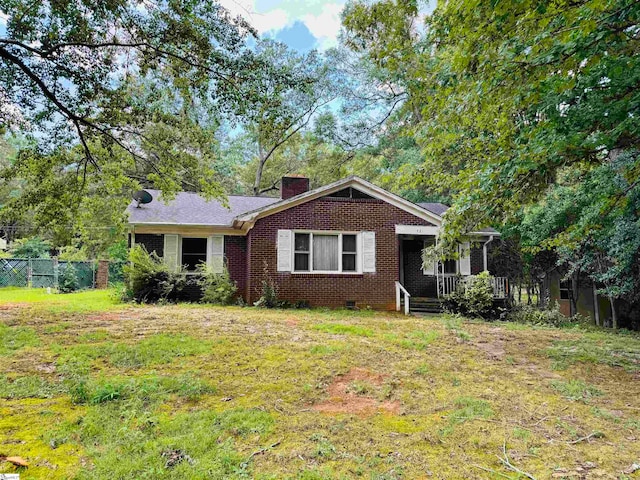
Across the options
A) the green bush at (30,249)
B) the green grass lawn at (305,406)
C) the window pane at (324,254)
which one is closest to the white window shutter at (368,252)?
the window pane at (324,254)

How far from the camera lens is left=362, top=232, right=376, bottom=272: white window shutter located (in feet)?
42.4

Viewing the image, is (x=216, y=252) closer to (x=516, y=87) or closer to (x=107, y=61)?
(x=107, y=61)

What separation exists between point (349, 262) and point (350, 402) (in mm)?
9059

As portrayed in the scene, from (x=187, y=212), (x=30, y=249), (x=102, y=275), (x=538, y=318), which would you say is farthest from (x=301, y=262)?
(x=30, y=249)

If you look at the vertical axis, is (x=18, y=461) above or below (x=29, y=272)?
below

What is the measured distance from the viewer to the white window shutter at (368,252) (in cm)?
1293

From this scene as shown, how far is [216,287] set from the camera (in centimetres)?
1290

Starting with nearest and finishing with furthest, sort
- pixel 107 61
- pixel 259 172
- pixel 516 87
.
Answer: pixel 516 87 → pixel 107 61 → pixel 259 172

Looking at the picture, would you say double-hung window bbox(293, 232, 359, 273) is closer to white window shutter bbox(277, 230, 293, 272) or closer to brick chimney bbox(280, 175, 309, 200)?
white window shutter bbox(277, 230, 293, 272)

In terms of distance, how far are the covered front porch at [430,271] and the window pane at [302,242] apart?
3045 mm

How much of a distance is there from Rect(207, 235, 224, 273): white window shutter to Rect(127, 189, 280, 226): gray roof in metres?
0.65

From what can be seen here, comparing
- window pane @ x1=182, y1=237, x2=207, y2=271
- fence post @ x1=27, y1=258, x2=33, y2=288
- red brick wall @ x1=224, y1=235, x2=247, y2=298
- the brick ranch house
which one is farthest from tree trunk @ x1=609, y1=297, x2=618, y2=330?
fence post @ x1=27, y1=258, x2=33, y2=288

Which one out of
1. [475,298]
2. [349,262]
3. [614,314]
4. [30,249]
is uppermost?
[30,249]

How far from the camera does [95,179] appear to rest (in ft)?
36.1
